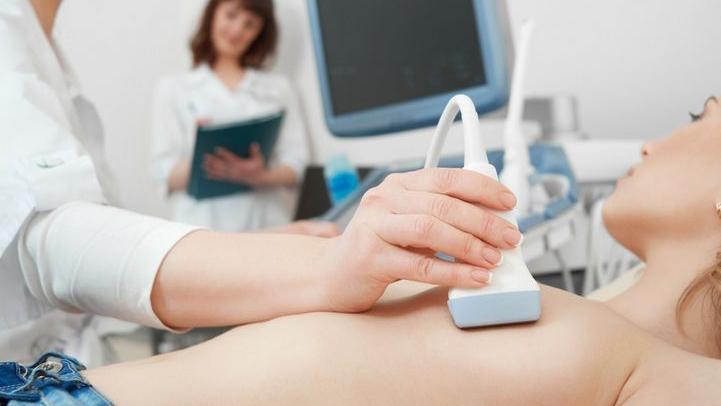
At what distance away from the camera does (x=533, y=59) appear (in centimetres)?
171

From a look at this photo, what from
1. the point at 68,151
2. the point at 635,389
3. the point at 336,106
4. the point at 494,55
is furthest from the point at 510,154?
the point at 68,151

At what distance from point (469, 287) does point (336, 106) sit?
96 cm

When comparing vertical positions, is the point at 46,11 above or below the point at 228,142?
above

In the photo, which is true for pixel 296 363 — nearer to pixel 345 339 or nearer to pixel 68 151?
pixel 345 339

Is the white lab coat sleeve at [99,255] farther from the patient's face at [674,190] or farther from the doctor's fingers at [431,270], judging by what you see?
the patient's face at [674,190]

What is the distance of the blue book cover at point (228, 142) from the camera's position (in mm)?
2098

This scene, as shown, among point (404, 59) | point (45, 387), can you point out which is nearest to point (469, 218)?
point (45, 387)

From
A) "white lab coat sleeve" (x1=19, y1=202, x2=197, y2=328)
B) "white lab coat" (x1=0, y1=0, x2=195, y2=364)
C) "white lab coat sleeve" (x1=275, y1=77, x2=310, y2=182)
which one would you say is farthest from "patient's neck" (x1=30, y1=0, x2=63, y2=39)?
"white lab coat sleeve" (x1=275, y1=77, x2=310, y2=182)

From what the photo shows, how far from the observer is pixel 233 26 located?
9.13ft

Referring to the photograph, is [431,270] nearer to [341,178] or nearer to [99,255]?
[99,255]

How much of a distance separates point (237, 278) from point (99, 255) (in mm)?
172

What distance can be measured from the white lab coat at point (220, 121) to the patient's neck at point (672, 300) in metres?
1.96

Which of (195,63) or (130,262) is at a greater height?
(195,63)

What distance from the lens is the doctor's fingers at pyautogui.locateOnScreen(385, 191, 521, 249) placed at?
64 cm
